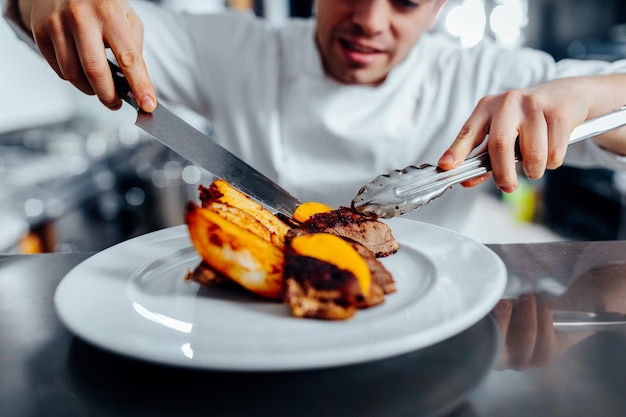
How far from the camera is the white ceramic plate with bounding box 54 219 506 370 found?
508 millimetres

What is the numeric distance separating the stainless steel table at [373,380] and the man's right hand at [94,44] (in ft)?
1.43

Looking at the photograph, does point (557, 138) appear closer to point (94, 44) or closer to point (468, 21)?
point (94, 44)

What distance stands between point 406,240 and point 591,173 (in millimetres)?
3809

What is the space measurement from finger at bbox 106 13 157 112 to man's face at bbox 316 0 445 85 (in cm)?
68

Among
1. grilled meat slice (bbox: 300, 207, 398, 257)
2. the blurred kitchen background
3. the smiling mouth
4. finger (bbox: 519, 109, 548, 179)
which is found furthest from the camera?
the blurred kitchen background

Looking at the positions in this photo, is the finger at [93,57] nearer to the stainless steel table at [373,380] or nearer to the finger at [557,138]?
the stainless steel table at [373,380]

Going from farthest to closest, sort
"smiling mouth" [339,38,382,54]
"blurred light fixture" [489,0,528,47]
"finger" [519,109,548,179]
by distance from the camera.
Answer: "blurred light fixture" [489,0,528,47]
"smiling mouth" [339,38,382,54]
"finger" [519,109,548,179]

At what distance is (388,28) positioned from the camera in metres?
1.45

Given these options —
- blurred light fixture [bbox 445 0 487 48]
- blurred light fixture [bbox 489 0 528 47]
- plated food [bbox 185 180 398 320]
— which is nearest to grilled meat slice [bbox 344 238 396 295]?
plated food [bbox 185 180 398 320]

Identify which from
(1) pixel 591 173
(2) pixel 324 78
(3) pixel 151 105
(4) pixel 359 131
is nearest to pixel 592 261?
(3) pixel 151 105

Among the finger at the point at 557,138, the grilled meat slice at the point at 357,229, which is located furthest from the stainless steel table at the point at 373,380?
the finger at the point at 557,138

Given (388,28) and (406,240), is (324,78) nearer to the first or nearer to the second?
(388,28)

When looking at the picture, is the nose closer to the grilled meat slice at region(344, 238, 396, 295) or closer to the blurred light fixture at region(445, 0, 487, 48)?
the grilled meat slice at region(344, 238, 396, 295)

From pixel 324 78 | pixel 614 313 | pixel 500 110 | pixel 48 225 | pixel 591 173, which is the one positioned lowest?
pixel 591 173
